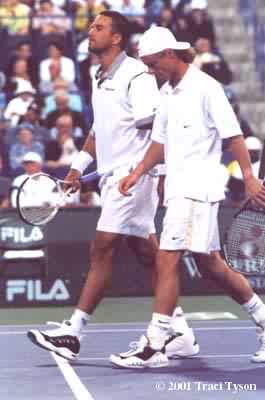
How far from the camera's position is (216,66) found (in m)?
17.0

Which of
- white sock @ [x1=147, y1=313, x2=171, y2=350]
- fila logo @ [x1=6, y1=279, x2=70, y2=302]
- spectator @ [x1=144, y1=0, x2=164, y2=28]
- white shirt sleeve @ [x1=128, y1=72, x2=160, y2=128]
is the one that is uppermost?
white shirt sleeve @ [x1=128, y1=72, x2=160, y2=128]

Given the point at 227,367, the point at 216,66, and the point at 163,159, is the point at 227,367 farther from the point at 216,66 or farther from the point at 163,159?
the point at 216,66

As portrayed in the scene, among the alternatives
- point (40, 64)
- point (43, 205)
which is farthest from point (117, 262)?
point (40, 64)

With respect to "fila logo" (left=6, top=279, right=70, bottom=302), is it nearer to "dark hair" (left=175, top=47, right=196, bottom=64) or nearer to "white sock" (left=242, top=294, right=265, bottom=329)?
"white sock" (left=242, top=294, right=265, bottom=329)

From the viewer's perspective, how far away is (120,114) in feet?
25.6

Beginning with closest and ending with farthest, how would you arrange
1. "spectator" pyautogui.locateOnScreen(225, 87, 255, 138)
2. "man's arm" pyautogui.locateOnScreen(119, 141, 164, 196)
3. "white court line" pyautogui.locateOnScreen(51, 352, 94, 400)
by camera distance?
"white court line" pyautogui.locateOnScreen(51, 352, 94, 400)
"man's arm" pyautogui.locateOnScreen(119, 141, 164, 196)
"spectator" pyautogui.locateOnScreen(225, 87, 255, 138)

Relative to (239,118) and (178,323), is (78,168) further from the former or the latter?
(239,118)

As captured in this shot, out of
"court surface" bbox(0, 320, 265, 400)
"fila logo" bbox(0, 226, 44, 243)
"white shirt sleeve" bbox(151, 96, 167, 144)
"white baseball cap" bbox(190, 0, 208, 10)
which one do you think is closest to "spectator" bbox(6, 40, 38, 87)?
"white baseball cap" bbox(190, 0, 208, 10)

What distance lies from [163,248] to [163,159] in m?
0.53

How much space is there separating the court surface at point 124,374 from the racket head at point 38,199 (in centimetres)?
82

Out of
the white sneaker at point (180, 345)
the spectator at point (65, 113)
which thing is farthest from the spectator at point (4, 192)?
the white sneaker at point (180, 345)

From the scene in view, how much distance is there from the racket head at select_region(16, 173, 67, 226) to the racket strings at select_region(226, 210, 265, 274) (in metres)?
1.27

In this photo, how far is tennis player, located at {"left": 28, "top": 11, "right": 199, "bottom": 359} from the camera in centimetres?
773

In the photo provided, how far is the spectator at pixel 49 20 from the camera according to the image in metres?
17.0
